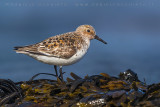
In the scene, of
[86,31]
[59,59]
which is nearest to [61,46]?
[59,59]

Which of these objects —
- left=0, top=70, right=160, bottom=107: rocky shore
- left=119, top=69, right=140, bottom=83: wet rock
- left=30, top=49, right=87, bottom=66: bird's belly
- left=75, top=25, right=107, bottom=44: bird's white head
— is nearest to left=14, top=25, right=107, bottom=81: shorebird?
left=30, top=49, right=87, bottom=66: bird's belly

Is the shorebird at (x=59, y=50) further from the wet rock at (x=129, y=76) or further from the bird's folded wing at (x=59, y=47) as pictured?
the wet rock at (x=129, y=76)

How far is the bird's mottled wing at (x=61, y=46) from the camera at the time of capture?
5.36 metres

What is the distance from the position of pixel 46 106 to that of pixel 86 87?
0.69 m

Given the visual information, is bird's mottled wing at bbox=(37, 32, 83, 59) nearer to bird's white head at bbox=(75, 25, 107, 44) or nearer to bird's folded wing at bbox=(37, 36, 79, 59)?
bird's folded wing at bbox=(37, 36, 79, 59)

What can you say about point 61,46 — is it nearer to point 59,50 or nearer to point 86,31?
point 59,50

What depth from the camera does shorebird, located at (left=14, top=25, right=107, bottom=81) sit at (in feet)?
17.4

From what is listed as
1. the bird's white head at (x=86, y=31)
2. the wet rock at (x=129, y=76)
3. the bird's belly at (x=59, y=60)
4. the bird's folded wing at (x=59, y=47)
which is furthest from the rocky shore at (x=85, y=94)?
the bird's white head at (x=86, y=31)

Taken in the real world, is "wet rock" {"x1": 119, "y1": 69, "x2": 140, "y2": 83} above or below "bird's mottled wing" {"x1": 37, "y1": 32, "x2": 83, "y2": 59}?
below

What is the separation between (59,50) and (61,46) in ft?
0.39

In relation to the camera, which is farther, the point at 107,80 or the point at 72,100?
the point at 107,80

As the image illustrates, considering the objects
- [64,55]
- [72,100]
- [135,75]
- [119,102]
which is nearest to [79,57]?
[64,55]

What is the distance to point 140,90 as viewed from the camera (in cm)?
348

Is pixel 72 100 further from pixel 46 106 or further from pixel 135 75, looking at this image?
pixel 135 75
